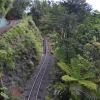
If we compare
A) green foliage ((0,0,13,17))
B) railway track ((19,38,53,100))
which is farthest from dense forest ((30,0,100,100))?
green foliage ((0,0,13,17))

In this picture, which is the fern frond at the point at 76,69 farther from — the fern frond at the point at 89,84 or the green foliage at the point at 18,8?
the green foliage at the point at 18,8

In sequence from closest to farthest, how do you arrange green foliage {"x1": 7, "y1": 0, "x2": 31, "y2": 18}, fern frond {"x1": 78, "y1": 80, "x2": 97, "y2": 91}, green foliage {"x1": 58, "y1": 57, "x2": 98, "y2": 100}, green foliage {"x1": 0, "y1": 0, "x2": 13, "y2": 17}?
fern frond {"x1": 78, "y1": 80, "x2": 97, "y2": 91} → green foliage {"x1": 58, "y1": 57, "x2": 98, "y2": 100} → green foliage {"x1": 0, "y1": 0, "x2": 13, "y2": 17} → green foliage {"x1": 7, "y1": 0, "x2": 31, "y2": 18}

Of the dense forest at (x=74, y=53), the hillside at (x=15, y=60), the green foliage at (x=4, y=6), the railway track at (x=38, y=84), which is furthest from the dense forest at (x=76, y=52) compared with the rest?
the green foliage at (x=4, y=6)

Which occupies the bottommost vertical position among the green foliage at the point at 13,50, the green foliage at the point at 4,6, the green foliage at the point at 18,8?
the green foliage at the point at 13,50

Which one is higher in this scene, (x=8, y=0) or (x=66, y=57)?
(x=8, y=0)

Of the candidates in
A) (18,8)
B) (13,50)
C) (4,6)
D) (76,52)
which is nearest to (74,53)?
(76,52)

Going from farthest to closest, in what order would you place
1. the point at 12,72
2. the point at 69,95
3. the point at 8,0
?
the point at 8,0
the point at 12,72
the point at 69,95

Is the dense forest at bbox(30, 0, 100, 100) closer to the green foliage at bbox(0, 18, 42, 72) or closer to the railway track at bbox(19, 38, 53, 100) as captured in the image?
the railway track at bbox(19, 38, 53, 100)

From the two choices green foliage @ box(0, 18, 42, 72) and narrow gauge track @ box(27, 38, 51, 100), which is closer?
narrow gauge track @ box(27, 38, 51, 100)

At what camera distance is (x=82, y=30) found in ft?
55.4

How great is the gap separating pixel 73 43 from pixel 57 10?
457 centimetres

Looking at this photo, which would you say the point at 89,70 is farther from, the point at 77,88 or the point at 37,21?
the point at 37,21

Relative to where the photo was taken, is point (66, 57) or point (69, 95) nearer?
point (69, 95)

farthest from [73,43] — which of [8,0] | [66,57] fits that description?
[8,0]
